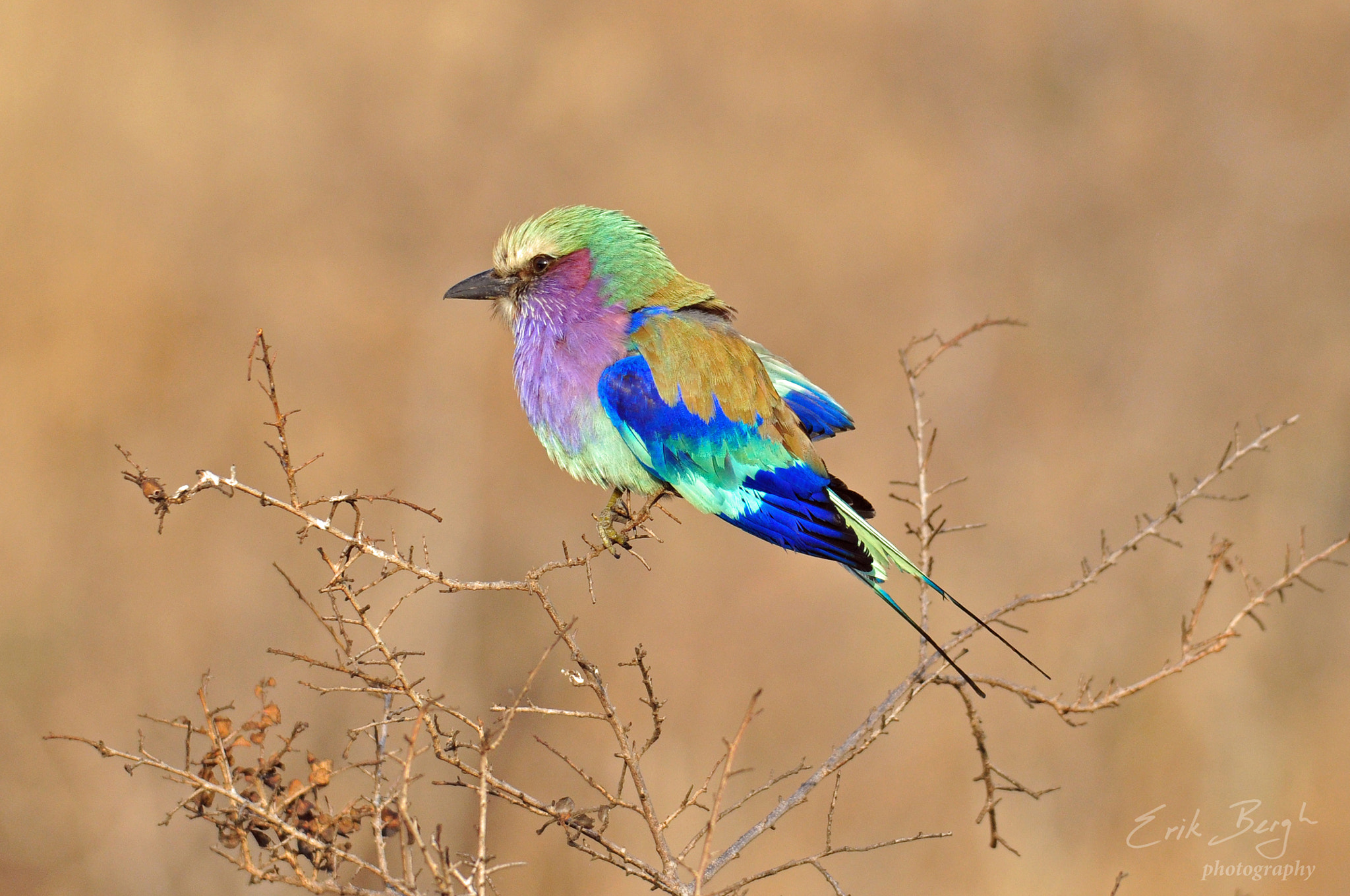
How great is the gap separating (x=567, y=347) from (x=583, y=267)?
26 cm

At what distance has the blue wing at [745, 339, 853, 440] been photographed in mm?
3250

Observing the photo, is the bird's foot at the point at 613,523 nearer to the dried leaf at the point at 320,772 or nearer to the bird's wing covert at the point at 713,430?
the bird's wing covert at the point at 713,430

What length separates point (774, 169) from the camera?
28.8ft

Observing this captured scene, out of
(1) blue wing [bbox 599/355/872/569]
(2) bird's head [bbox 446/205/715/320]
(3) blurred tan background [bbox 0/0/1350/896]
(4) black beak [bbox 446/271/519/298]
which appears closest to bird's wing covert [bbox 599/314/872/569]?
(1) blue wing [bbox 599/355/872/569]

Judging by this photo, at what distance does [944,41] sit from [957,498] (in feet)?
12.5

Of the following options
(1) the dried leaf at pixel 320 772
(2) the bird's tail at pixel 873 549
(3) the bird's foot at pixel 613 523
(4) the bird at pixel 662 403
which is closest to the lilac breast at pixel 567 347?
(4) the bird at pixel 662 403

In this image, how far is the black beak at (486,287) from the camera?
10.6 ft

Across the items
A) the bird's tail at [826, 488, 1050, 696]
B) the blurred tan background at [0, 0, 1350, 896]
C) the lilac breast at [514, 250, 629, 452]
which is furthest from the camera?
the blurred tan background at [0, 0, 1350, 896]

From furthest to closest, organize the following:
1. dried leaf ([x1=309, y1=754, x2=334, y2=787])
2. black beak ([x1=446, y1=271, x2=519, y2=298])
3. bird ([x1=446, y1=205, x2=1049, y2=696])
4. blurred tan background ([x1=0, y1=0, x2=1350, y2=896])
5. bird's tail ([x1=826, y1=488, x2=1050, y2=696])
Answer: blurred tan background ([x1=0, y1=0, x2=1350, y2=896])
black beak ([x1=446, y1=271, x2=519, y2=298])
bird ([x1=446, y1=205, x2=1049, y2=696])
bird's tail ([x1=826, y1=488, x2=1050, y2=696])
dried leaf ([x1=309, y1=754, x2=334, y2=787])

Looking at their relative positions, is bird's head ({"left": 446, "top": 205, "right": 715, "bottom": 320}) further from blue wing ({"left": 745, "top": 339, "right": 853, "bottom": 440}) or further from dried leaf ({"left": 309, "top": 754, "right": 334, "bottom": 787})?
dried leaf ({"left": 309, "top": 754, "right": 334, "bottom": 787})

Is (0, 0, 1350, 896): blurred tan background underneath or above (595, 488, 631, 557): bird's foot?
above

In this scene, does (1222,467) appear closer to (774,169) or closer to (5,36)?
(774,169)

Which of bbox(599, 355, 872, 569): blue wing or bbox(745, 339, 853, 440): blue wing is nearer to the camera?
bbox(599, 355, 872, 569): blue wing

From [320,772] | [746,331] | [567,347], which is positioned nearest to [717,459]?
[567,347]
